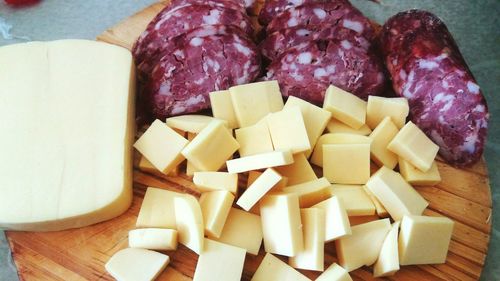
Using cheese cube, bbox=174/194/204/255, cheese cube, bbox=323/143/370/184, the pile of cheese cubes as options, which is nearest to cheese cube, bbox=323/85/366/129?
the pile of cheese cubes

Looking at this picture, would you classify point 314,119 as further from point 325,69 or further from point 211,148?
point 211,148

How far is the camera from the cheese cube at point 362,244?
138 cm

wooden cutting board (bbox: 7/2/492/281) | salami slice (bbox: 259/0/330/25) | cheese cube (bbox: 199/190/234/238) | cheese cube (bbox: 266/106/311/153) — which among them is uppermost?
salami slice (bbox: 259/0/330/25)

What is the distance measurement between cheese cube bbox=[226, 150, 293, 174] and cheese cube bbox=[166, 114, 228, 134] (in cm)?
17

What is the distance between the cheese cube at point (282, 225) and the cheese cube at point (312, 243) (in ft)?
0.08

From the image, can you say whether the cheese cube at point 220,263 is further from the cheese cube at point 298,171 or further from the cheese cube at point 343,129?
the cheese cube at point 343,129

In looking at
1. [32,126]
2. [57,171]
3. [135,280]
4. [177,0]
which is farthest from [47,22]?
[135,280]

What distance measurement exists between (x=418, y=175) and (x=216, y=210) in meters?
0.64

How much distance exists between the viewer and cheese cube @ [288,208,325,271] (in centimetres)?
135

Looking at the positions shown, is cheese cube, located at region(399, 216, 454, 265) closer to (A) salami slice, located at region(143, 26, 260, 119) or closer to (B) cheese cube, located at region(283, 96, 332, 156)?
(B) cheese cube, located at region(283, 96, 332, 156)

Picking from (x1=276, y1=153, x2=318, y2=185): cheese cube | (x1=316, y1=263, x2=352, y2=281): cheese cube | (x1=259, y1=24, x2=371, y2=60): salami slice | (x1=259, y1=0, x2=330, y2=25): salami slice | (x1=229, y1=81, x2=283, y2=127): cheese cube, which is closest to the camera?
(x1=316, y1=263, x2=352, y2=281): cheese cube

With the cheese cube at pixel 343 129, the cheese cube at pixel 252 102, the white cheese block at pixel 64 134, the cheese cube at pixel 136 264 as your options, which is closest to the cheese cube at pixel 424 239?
the cheese cube at pixel 343 129

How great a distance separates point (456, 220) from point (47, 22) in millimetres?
2143

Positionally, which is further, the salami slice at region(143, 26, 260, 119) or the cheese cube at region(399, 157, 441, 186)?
the salami slice at region(143, 26, 260, 119)
